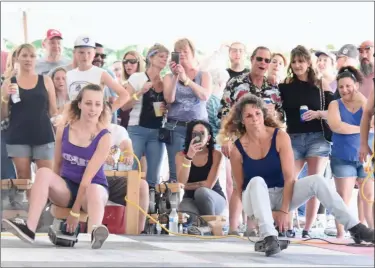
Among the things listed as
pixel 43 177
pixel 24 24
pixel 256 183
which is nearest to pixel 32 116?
pixel 24 24

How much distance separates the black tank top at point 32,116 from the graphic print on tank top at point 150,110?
1.83 ft

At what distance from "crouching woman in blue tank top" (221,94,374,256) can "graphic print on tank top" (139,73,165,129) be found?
2.82 feet

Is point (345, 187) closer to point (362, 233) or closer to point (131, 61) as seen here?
point (362, 233)

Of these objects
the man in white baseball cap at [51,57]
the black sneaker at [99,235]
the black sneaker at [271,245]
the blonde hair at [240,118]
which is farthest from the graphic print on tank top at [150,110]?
the black sneaker at [271,245]

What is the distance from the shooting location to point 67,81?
14.9 feet

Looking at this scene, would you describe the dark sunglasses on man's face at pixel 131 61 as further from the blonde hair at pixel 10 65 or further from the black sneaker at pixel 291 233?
the black sneaker at pixel 291 233

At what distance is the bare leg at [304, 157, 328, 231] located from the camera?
14.8ft

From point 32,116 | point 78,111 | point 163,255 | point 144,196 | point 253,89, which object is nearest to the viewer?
point 163,255

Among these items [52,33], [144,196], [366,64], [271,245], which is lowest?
[271,245]

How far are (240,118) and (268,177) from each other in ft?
1.03

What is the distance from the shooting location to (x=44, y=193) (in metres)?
3.66

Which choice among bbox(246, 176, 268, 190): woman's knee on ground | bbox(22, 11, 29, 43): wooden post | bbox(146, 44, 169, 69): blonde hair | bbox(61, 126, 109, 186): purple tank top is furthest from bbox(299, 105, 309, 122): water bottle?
bbox(22, 11, 29, 43): wooden post

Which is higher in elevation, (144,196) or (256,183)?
(256,183)

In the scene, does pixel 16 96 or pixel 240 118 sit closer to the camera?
pixel 240 118
